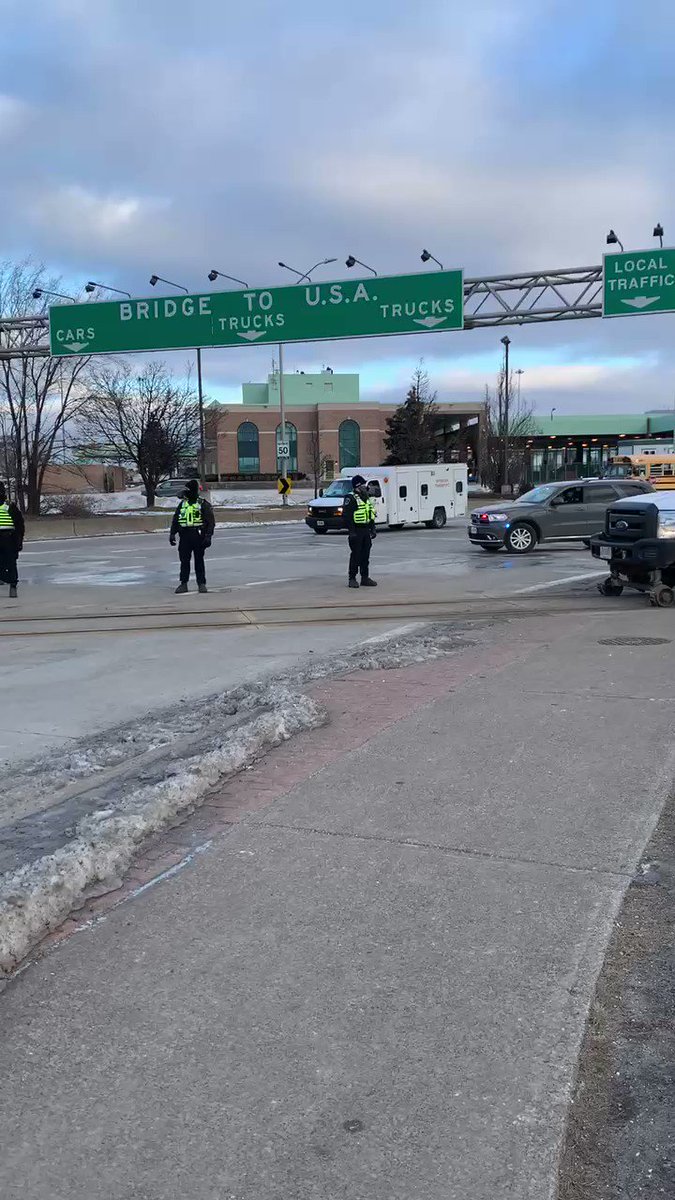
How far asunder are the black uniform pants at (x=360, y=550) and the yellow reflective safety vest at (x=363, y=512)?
0.27 metres

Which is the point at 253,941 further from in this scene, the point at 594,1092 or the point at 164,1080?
the point at 594,1092

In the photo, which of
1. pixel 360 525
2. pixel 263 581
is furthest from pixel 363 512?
pixel 263 581

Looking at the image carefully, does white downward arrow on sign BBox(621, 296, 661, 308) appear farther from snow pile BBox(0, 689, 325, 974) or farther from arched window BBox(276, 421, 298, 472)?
arched window BBox(276, 421, 298, 472)

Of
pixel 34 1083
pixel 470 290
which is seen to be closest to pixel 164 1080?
pixel 34 1083

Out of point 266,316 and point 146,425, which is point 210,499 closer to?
point 146,425

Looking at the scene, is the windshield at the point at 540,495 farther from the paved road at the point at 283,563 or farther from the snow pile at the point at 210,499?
the snow pile at the point at 210,499

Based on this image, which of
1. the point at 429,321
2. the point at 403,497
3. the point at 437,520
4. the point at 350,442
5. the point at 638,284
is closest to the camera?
the point at 638,284

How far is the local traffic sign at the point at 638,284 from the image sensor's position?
74.2 feet

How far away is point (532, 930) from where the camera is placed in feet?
13.3

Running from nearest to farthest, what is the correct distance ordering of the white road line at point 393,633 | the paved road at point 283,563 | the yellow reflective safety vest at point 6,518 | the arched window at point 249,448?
the white road line at point 393,633, the yellow reflective safety vest at point 6,518, the paved road at point 283,563, the arched window at point 249,448

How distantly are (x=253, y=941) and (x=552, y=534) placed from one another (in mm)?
20424

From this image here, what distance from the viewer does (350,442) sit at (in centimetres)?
10500

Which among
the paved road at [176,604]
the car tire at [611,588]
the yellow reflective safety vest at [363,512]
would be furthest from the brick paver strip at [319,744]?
→ the yellow reflective safety vest at [363,512]

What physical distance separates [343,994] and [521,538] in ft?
67.1
